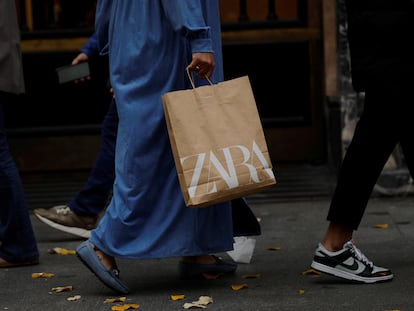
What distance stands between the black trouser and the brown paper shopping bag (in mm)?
553

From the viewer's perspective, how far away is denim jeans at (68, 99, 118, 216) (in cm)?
663

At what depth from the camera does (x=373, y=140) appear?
5297mm

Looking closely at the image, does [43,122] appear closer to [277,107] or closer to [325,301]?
[277,107]

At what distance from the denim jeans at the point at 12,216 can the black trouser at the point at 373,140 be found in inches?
Result: 62.3

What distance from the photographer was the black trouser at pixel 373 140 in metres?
5.23

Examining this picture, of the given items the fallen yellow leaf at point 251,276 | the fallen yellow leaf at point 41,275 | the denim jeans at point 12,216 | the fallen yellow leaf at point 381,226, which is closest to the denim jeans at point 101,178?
the denim jeans at point 12,216

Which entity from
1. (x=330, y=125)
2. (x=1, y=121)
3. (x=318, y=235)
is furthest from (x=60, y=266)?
(x=330, y=125)

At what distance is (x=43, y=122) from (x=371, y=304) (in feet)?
15.7

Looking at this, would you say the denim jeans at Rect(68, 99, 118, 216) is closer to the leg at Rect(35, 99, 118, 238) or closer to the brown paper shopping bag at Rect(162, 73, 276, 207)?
the leg at Rect(35, 99, 118, 238)

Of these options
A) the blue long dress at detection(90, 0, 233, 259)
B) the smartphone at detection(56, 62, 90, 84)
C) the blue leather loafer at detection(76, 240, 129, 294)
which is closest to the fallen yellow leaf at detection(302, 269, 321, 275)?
the blue long dress at detection(90, 0, 233, 259)

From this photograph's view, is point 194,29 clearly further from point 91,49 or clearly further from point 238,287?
point 91,49

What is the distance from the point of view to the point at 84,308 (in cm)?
502

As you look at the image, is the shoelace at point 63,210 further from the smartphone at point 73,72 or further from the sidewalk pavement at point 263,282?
the smartphone at point 73,72

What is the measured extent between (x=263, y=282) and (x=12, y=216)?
1364 millimetres
